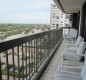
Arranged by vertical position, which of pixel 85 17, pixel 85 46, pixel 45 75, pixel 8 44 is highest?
pixel 85 17

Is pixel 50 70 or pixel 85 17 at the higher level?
pixel 85 17

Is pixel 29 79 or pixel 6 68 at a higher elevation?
pixel 6 68

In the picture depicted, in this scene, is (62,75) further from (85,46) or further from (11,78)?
(85,46)

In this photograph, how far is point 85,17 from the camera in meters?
7.55

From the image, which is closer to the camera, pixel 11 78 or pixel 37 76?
pixel 11 78

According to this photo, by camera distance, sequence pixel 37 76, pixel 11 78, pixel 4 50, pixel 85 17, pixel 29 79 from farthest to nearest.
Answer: pixel 85 17 → pixel 37 76 → pixel 29 79 → pixel 11 78 → pixel 4 50

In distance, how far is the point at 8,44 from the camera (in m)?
1.74

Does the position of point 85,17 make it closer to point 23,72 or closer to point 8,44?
point 23,72

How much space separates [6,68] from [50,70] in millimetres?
2471

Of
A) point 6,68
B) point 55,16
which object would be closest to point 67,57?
point 6,68

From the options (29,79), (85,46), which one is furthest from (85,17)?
(29,79)

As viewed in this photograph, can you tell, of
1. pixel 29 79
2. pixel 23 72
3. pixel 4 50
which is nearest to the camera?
pixel 4 50

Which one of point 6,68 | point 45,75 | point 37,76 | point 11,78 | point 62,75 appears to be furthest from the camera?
point 45,75

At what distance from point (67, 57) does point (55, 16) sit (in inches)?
877
